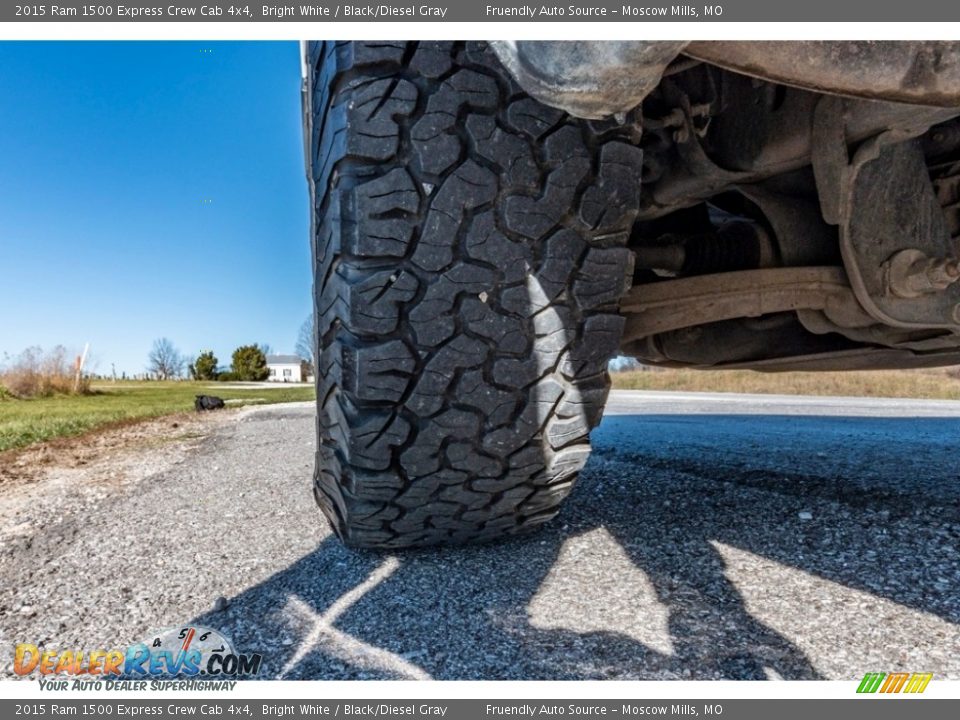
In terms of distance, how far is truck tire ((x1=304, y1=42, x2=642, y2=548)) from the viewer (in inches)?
37.1

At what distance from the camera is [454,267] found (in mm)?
984

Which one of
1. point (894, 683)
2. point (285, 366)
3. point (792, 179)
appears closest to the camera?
point (894, 683)

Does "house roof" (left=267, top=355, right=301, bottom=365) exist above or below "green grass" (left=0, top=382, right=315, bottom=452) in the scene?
below

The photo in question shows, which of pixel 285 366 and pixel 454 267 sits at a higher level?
pixel 454 267

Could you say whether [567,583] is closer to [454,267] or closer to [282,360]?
[454,267]

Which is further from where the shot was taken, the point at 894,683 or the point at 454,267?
the point at 454,267

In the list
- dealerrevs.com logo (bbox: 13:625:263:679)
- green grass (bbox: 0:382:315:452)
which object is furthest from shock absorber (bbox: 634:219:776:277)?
green grass (bbox: 0:382:315:452)

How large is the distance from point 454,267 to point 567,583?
0.74 metres

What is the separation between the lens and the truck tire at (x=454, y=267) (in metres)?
0.94

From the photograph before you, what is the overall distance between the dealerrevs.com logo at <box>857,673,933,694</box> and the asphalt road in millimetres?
25

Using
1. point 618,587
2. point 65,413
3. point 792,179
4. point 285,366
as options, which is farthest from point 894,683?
point 285,366

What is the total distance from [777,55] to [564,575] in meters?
1.06

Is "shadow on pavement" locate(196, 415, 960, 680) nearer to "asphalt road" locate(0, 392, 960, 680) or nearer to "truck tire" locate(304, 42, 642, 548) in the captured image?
"asphalt road" locate(0, 392, 960, 680)

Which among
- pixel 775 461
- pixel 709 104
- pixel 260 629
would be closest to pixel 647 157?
pixel 709 104
